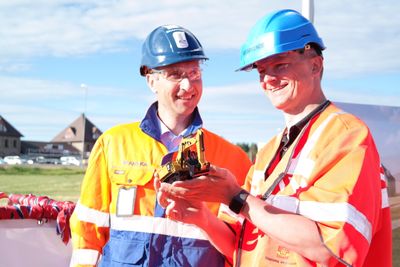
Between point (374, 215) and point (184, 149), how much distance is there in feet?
2.19

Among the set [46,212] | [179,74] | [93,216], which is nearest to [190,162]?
[179,74]

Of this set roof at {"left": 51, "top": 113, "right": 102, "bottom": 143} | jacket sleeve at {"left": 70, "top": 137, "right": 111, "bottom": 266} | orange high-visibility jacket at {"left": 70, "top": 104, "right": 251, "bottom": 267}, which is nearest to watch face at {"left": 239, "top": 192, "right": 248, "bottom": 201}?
orange high-visibility jacket at {"left": 70, "top": 104, "right": 251, "bottom": 267}

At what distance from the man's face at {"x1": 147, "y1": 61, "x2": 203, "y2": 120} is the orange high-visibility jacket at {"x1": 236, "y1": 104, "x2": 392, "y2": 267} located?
0.86 m

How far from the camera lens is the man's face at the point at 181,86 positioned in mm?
2877

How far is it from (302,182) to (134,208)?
111cm

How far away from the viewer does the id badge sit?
2.83 meters

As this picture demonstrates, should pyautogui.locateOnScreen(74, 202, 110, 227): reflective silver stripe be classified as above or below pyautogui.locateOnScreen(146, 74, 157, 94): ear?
below

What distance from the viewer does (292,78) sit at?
2.09m

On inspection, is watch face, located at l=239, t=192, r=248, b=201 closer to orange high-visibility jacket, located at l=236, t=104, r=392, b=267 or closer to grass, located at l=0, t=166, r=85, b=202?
orange high-visibility jacket, located at l=236, t=104, r=392, b=267

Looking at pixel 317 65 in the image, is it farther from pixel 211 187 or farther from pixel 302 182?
pixel 211 187

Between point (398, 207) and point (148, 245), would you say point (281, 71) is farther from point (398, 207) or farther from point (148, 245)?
point (398, 207)

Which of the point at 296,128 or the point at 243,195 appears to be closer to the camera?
the point at 243,195

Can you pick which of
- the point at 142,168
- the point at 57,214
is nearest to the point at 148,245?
the point at 142,168

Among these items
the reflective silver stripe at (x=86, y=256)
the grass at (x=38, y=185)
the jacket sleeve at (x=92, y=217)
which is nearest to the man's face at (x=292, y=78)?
the jacket sleeve at (x=92, y=217)
